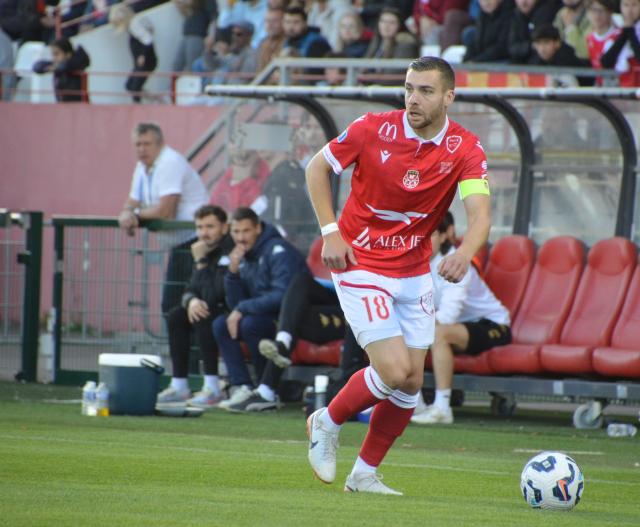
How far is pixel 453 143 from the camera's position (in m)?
7.98

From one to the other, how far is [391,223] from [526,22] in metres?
11.1

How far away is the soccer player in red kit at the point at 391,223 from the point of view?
786 cm

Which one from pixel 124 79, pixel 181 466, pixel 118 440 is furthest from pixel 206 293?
pixel 124 79

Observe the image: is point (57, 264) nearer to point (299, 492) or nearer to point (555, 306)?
point (555, 306)

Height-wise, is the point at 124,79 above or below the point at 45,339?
above

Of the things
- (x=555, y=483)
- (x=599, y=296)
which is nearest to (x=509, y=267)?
(x=599, y=296)

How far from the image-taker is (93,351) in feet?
52.4

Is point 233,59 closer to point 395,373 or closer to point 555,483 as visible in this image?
point 395,373

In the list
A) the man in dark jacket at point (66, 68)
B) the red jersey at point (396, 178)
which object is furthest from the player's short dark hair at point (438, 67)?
the man in dark jacket at point (66, 68)

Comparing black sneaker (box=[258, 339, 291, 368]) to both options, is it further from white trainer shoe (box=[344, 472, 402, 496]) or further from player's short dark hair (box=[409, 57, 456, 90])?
player's short dark hair (box=[409, 57, 456, 90])

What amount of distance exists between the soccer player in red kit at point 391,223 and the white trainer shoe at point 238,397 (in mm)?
5685

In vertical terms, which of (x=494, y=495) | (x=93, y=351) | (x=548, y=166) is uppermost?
(x=548, y=166)

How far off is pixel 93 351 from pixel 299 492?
849 cm

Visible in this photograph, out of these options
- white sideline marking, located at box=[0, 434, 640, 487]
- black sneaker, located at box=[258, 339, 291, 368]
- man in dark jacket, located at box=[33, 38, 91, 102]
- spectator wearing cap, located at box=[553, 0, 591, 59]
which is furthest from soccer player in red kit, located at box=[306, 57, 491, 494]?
man in dark jacket, located at box=[33, 38, 91, 102]
